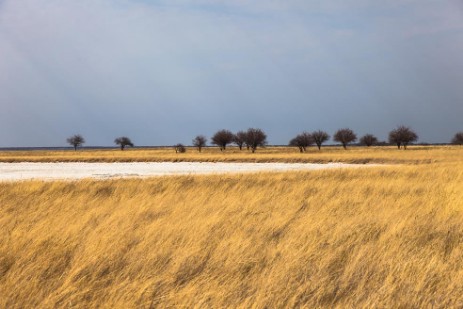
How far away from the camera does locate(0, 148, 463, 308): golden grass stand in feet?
15.3

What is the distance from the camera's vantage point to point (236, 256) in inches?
240

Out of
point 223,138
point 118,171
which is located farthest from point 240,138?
point 118,171

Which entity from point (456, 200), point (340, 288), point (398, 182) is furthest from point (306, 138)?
point (340, 288)

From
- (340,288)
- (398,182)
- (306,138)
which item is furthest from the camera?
(306,138)

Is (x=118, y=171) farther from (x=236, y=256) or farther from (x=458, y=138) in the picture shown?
(x=458, y=138)

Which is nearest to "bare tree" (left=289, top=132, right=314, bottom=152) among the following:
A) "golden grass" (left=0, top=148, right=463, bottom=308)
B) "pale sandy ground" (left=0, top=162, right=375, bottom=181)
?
"pale sandy ground" (left=0, top=162, right=375, bottom=181)

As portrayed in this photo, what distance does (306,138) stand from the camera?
9275 centimetres

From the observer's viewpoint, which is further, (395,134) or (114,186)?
(395,134)

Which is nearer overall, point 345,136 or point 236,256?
point 236,256

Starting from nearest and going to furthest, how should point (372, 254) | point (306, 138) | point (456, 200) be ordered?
1. point (372, 254)
2. point (456, 200)
3. point (306, 138)

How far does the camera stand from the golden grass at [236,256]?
467 centimetres

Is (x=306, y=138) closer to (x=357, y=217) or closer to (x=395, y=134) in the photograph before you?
(x=395, y=134)

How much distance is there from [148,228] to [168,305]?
366cm

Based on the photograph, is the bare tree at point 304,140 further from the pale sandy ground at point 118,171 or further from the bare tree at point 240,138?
the pale sandy ground at point 118,171
